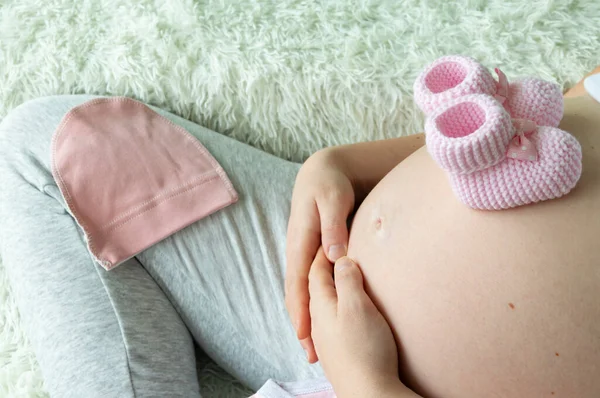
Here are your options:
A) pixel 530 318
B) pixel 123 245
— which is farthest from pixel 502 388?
pixel 123 245

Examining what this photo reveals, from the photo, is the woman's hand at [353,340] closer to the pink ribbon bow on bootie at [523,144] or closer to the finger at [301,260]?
the finger at [301,260]

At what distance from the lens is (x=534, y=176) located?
47 cm

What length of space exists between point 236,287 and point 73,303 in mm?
198

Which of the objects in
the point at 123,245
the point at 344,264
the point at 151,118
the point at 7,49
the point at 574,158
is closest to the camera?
the point at 574,158

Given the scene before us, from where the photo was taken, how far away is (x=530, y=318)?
0.48 metres

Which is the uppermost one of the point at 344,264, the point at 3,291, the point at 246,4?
the point at 246,4

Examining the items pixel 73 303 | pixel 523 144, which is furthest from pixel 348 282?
pixel 73 303

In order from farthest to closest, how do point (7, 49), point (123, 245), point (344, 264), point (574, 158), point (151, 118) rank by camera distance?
point (7, 49) → point (151, 118) → point (123, 245) → point (344, 264) → point (574, 158)

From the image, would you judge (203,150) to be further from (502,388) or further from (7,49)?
(502,388)

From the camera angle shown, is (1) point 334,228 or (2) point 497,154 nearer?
(2) point 497,154

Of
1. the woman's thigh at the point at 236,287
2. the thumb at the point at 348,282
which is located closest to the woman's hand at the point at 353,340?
the thumb at the point at 348,282

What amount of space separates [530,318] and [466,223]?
0.31 feet

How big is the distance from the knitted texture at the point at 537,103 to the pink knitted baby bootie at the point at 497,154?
0.11 ft

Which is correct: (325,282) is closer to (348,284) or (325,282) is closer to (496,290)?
(348,284)
